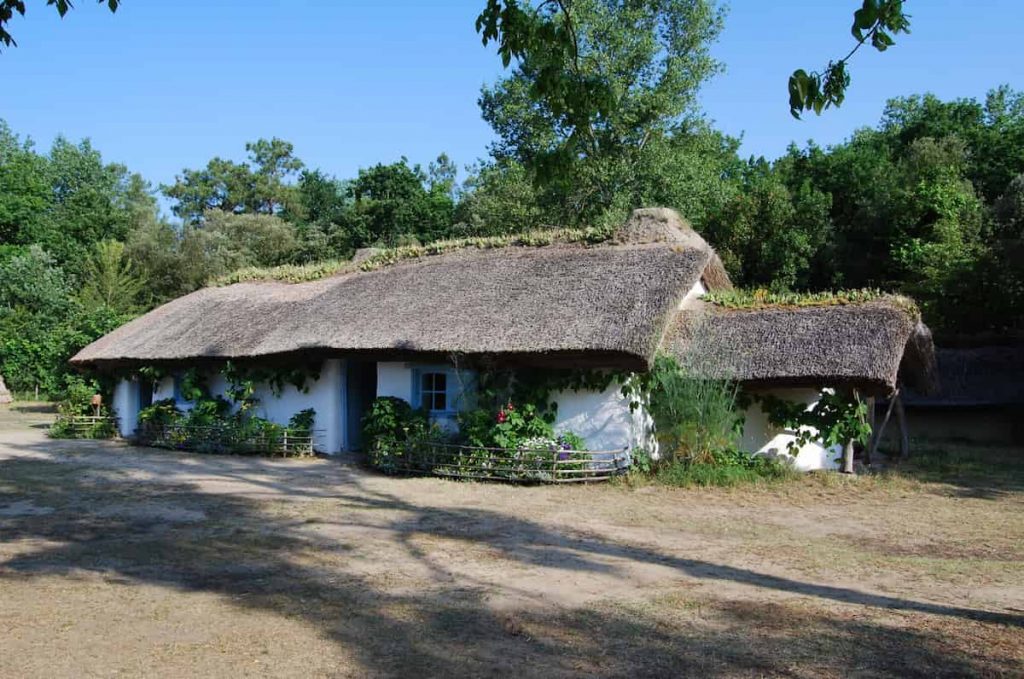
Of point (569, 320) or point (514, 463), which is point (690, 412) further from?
point (514, 463)

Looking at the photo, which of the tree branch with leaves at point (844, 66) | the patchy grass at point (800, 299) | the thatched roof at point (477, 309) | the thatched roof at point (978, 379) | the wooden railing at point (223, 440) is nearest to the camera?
the tree branch with leaves at point (844, 66)

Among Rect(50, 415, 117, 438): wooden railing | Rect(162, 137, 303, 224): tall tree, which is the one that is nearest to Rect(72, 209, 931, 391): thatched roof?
Rect(50, 415, 117, 438): wooden railing

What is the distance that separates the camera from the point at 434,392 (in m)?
15.7

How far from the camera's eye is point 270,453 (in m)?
16.8

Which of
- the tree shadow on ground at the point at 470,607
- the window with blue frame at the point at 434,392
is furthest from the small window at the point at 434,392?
the tree shadow on ground at the point at 470,607

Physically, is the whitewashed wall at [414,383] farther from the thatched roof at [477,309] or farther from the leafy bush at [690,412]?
the leafy bush at [690,412]

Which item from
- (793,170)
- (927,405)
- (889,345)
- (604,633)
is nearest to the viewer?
(604,633)

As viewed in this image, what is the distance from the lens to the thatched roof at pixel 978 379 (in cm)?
2206

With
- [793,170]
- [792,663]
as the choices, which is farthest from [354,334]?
[793,170]

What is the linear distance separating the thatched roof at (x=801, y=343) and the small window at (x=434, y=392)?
167 inches

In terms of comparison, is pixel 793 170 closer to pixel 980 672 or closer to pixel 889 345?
pixel 889 345

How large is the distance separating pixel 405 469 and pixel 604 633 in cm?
877

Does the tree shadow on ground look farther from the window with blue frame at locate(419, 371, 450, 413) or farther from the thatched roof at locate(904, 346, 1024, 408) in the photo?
the thatched roof at locate(904, 346, 1024, 408)

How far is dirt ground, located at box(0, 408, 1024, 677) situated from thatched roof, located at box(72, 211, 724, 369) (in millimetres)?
2496
